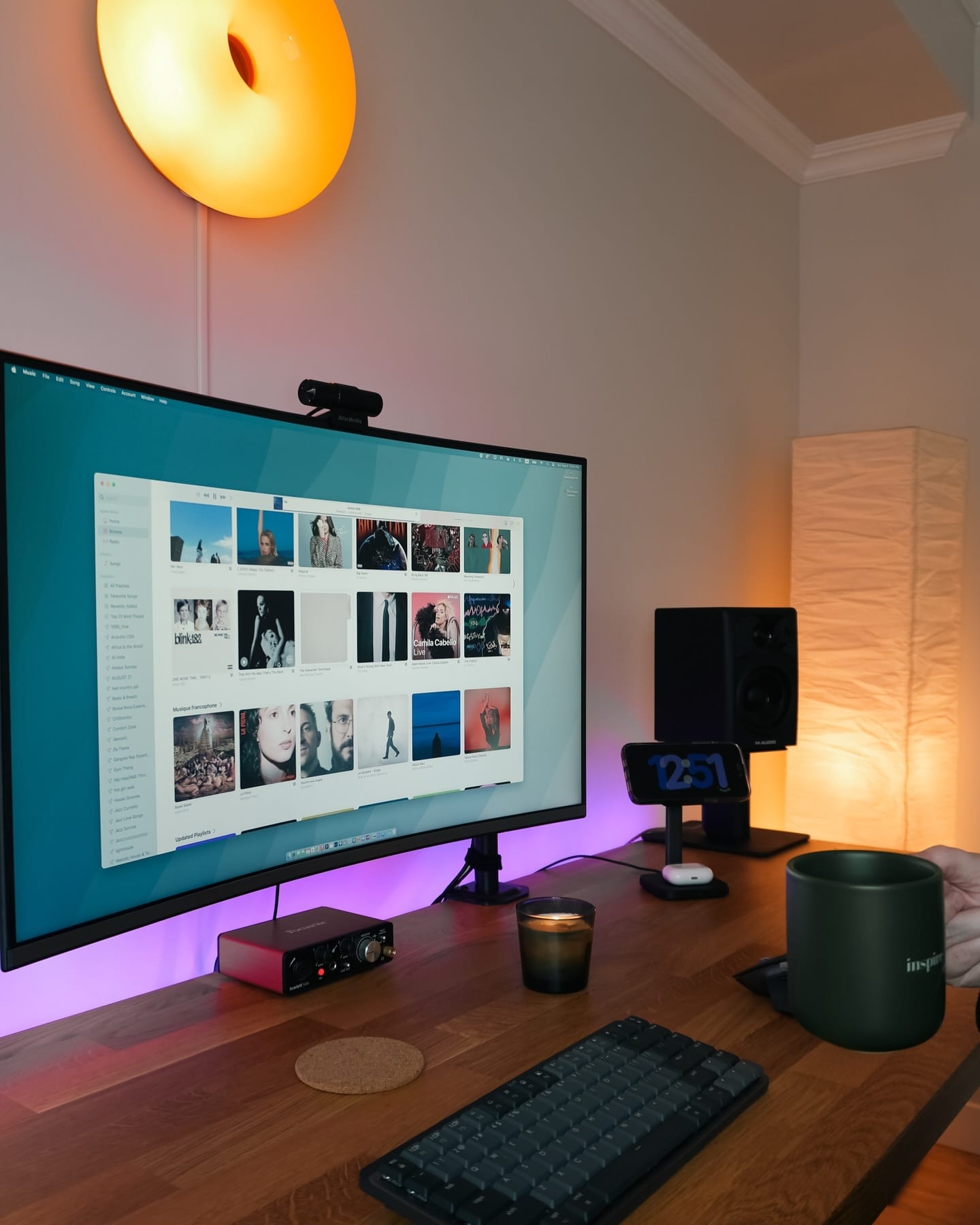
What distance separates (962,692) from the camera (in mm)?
2426

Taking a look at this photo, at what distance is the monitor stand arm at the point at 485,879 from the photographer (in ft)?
4.44

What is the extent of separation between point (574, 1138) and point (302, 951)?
412mm

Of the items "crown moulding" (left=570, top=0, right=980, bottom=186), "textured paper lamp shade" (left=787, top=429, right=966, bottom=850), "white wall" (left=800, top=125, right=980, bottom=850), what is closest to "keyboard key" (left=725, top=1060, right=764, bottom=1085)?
"textured paper lamp shade" (left=787, top=429, right=966, bottom=850)

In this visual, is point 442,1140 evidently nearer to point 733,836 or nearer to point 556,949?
point 556,949

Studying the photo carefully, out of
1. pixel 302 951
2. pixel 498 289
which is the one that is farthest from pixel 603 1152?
pixel 498 289

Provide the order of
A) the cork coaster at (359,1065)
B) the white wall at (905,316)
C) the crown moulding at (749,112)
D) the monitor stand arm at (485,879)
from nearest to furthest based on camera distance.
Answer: the cork coaster at (359,1065) < the monitor stand arm at (485,879) < the crown moulding at (749,112) < the white wall at (905,316)

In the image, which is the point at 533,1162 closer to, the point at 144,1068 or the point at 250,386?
the point at 144,1068

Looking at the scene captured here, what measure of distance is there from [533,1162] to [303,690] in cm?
52

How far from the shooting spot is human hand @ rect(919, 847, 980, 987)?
39.0 inches

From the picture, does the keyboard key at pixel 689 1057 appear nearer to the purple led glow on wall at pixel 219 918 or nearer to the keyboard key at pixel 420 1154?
the keyboard key at pixel 420 1154

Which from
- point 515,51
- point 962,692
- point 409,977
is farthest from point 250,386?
point 962,692

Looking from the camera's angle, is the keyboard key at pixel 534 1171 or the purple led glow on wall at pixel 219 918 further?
the purple led glow on wall at pixel 219 918

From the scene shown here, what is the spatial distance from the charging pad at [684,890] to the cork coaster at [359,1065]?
56 centimetres

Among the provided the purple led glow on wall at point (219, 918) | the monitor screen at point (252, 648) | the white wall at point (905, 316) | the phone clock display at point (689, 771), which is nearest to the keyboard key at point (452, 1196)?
the monitor screen at point (252, 648)
